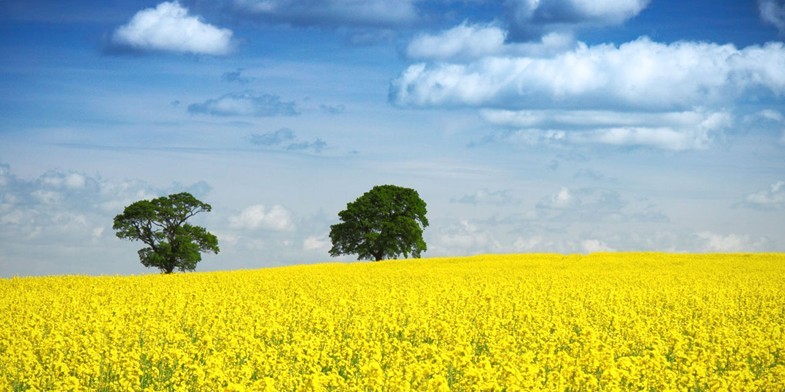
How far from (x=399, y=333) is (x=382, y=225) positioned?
3996cm

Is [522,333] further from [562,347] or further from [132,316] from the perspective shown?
[132,316]

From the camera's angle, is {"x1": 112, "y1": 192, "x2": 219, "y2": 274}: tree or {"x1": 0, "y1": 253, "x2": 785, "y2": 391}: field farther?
{"x1": 112, "y1": 192, "x2": 219, "y2": 274}: tree

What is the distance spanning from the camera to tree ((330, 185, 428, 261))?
190 ft

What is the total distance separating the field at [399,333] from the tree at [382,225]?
908 inches

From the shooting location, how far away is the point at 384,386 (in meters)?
10.7

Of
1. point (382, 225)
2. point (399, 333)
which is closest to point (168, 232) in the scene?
point (382, 225)

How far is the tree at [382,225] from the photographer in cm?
5788

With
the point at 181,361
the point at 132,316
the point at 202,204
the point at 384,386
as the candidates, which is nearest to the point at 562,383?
the point at 384,386

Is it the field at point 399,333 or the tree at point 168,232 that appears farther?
the tree at point 168,232

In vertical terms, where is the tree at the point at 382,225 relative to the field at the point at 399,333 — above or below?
above

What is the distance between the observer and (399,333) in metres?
18.1

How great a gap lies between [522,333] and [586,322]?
363 centimetres

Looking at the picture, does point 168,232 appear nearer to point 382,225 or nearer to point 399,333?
point 382,225

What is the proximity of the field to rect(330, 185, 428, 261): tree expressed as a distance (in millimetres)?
23069
